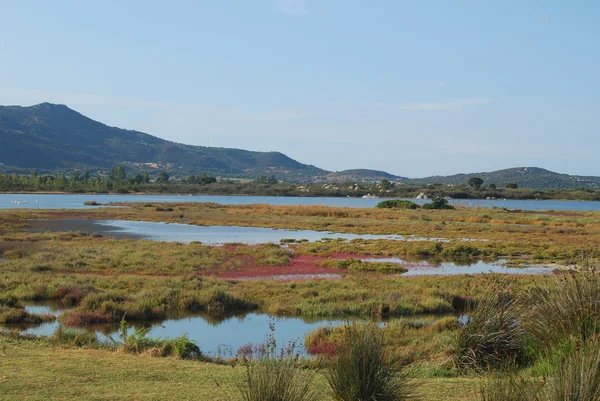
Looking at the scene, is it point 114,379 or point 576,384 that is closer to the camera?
point 576,384

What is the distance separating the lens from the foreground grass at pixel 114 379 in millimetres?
8609

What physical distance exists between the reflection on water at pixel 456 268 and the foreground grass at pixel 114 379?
2420cm

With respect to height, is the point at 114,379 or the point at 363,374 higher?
the point at 363,374

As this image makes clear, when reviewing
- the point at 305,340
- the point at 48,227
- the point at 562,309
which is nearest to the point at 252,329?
the point at 305,340

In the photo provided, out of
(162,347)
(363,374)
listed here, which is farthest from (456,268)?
(363,374)

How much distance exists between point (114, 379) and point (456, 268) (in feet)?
101

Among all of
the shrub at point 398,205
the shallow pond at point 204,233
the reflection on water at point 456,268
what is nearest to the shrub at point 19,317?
the reflection on water at point 456,268

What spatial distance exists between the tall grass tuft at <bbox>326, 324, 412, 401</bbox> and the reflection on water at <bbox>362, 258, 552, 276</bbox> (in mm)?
26593

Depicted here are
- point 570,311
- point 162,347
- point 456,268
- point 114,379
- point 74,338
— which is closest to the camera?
point 114,379

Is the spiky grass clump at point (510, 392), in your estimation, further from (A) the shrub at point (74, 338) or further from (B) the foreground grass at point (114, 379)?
(A) the shrub at point (74, 338)

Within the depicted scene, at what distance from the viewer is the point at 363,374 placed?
7.50 metres

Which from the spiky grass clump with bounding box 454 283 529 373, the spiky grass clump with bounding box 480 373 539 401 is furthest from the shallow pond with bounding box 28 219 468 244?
the spiky grass clump with bounding box 480 373 539 401

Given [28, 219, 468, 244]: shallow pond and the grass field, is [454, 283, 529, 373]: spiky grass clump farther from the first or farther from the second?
Answer: [28, 219, 468, 244]: shallow pond

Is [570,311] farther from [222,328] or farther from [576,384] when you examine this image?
[222,328]
